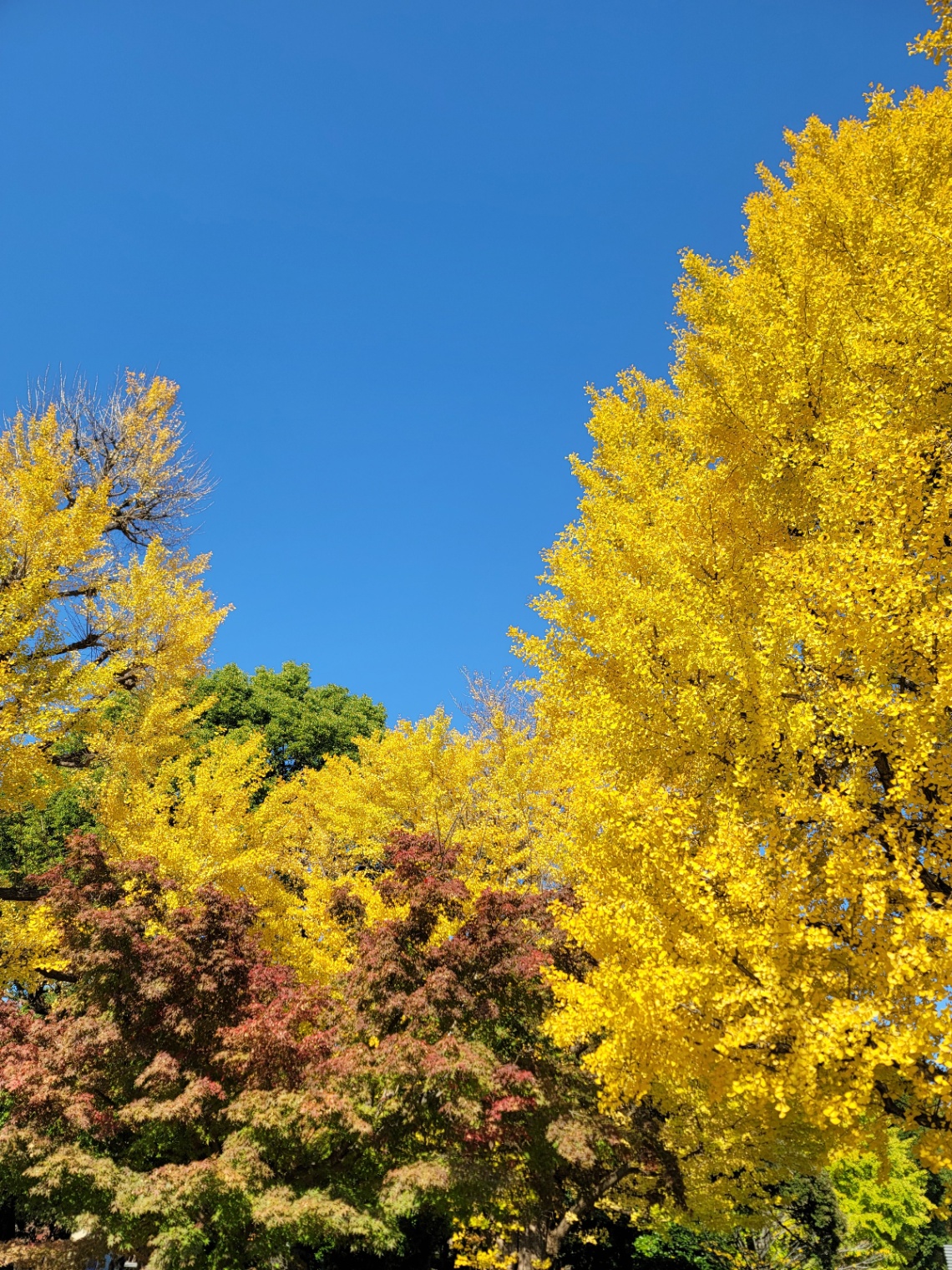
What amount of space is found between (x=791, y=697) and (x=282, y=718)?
20625mm

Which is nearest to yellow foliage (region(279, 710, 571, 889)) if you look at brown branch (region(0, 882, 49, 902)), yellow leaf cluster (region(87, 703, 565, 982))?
yellow leaf cluster (region(87, 703, 565, 982))

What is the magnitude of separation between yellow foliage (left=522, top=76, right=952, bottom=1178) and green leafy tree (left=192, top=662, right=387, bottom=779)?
1643 centimetres

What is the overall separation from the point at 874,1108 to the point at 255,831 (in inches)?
475

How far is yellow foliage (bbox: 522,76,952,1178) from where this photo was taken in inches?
197

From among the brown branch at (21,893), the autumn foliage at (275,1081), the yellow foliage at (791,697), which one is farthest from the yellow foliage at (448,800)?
the brown branch at (21,893)

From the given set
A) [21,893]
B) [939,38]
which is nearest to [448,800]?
[21,893]

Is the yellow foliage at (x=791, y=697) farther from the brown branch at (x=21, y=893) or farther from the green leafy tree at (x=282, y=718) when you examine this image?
the green leafy tree at (x=282, y=718)

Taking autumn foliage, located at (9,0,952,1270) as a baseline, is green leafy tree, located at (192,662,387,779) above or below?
above

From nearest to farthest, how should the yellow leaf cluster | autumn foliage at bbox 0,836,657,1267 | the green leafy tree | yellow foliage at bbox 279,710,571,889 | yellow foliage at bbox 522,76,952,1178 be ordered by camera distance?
yellow foliage at bbox 522,76,952,1178, autumn foliage at bbox 0,836,657,1267, the yellow leaf cluster, yellow foliage at bbox 279,710,571,889, the green leafy tree

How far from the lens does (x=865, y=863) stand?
5.07 metres

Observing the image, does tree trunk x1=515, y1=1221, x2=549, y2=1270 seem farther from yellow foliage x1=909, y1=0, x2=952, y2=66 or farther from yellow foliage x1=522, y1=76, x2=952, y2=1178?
yellow foliage x1=909, y1=0, x2=952, y2=66

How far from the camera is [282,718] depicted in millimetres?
24828

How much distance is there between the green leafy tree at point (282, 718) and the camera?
24375 millimetres

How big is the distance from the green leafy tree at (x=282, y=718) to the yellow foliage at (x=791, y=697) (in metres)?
16.4
